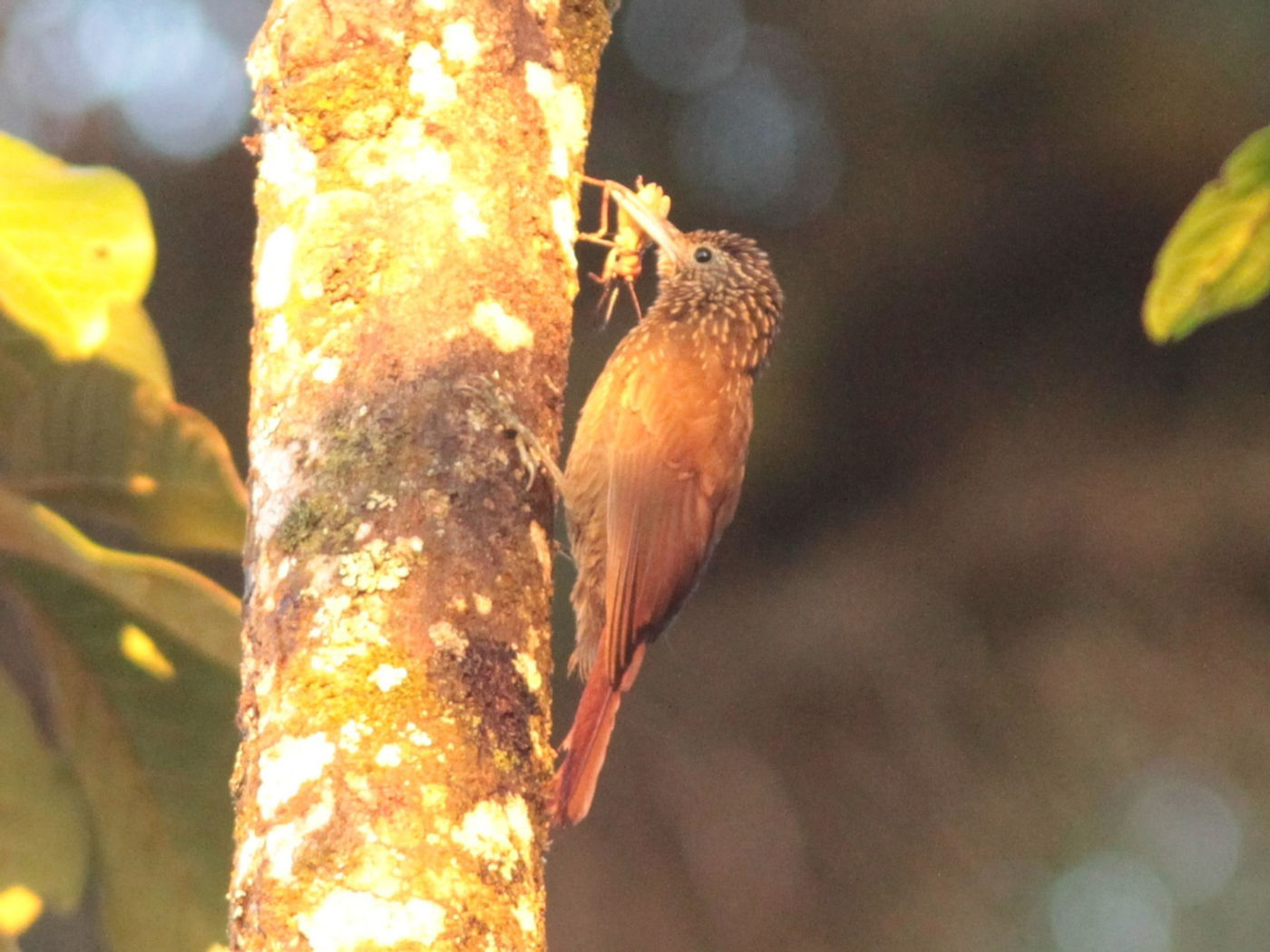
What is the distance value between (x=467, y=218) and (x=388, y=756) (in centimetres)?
78

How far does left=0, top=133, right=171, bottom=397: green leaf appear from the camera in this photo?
2197mm

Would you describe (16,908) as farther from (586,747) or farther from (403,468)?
(403,468)

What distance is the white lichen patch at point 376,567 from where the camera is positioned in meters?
1.77

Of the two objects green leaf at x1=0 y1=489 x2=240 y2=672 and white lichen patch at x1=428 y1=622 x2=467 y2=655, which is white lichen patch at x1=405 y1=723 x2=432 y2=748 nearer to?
white lichen patch at x1=428 y1=622 x2=467 y2=655

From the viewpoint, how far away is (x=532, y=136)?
7.16ft

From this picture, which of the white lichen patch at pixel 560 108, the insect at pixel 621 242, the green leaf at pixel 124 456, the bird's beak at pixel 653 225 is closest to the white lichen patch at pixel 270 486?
the white lichen patch at pixel 560 108

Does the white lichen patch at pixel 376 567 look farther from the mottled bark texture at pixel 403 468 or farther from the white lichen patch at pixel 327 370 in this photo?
the white lichen patch at pixel 327 370

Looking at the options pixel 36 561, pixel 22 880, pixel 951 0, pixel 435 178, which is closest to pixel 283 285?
pixel 435 178

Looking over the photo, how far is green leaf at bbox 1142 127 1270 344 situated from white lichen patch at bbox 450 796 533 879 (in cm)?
86

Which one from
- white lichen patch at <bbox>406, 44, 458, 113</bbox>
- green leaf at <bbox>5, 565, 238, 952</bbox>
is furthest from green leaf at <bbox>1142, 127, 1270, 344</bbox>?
green leaf at <bbox>5, 565, 238, 952</bbox>

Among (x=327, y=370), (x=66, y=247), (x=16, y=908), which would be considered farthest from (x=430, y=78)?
(x=16, y=908)

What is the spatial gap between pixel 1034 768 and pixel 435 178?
3490 mm

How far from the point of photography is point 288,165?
84.2 inches

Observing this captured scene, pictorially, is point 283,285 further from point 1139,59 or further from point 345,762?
point 1139,59
